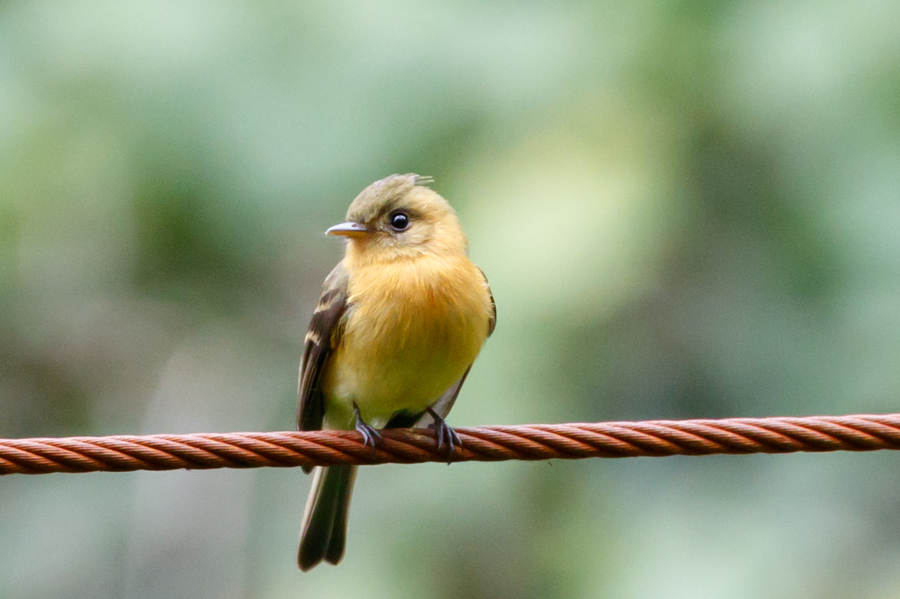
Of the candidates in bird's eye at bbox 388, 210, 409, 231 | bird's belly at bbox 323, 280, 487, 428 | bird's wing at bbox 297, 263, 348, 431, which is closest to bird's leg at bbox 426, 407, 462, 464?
bird's belly at bbox 323, 280, 487, 428

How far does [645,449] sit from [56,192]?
3564 millimetres

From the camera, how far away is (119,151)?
5.30 m

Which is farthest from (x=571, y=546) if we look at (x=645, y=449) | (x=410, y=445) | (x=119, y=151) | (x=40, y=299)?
(x=40, y=299)

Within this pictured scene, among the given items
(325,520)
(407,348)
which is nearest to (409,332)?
(407,348)

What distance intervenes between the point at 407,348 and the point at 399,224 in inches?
29.4

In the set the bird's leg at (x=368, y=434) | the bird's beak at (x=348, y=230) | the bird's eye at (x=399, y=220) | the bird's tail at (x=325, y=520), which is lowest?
the bird's tail at (x=325, y=520)

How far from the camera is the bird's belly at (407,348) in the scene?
3.98m

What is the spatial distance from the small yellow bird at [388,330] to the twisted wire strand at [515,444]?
429mm

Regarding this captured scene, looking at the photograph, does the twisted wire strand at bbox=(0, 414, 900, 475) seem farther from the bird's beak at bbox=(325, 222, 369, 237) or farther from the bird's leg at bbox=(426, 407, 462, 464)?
the bird's beak at bbox=(325, 222, 369, 237)

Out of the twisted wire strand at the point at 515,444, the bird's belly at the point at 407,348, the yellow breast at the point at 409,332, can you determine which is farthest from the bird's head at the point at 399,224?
the twisted wire strand at the point at 515,444

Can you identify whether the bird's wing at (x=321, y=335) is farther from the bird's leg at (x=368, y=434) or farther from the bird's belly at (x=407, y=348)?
the bird's leg at (x=368, y=434)

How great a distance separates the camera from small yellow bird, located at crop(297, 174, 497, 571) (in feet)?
13.1

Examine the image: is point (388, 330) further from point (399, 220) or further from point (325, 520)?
point (325, 520)

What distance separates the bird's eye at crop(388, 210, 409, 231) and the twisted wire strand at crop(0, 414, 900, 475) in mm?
1446
